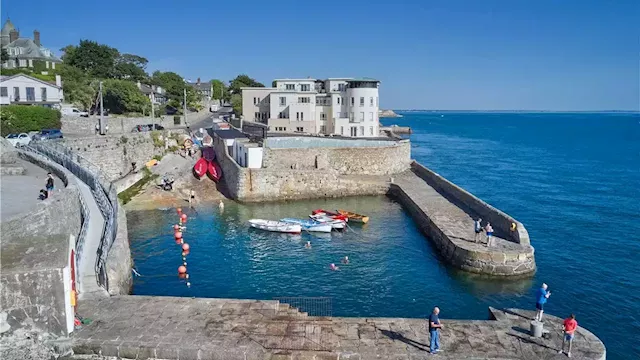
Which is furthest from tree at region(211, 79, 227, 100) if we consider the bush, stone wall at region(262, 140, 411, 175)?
stone wall at region(262, 140, 411, 175)

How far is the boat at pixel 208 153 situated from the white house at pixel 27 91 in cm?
2163

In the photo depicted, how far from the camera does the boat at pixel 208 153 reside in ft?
161

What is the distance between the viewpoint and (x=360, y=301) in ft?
67.6

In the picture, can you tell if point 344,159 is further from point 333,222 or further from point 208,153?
point 208,153

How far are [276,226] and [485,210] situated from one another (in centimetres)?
1440

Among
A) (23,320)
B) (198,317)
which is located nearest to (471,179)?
(198,317)

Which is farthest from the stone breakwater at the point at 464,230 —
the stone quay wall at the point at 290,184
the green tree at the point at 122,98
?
the green tree at the point at 122,98

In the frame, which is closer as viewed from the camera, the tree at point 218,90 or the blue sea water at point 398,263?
the blue sea water at point 398,263

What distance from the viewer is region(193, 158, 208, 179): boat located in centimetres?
4391

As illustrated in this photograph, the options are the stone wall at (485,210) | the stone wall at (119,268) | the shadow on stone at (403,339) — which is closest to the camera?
the shadow on stone at (403,339)

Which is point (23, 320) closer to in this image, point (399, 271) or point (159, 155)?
point (399, 271)

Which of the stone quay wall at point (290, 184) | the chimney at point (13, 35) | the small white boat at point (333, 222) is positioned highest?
the chimney at point (13, 35)

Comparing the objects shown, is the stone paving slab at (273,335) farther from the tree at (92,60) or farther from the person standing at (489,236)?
the tree at (92,60)

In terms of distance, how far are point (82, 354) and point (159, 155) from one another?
36.9m
